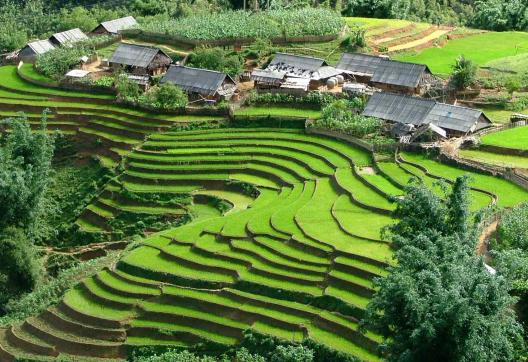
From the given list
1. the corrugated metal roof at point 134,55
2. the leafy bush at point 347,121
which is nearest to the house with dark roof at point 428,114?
the leafy bush at point 347,121

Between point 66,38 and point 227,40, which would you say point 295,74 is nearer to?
point 227,40

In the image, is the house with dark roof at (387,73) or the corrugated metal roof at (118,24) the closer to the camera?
the house with dark roof at (387,73)

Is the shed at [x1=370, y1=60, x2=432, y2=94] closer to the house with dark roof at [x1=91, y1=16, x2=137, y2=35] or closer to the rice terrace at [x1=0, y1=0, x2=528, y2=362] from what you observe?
the rice terrace at [x1=0, y1=0, x2=528, y2=362]

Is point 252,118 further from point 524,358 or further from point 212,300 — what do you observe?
point 524,358

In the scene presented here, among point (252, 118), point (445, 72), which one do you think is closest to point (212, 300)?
point (252, 118)

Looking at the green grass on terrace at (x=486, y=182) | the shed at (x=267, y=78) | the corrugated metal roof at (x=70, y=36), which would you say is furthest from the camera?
the corrugated metal roof at (x=70, y=36)

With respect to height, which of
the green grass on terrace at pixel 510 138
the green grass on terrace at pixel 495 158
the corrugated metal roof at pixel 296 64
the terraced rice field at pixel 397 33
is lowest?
the green grass on terrace at pixel 495 158

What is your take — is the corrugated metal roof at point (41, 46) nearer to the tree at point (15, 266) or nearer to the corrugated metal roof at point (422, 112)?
the corrugated metal roof at point (422, 112)

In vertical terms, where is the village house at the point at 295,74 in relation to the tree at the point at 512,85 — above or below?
below
